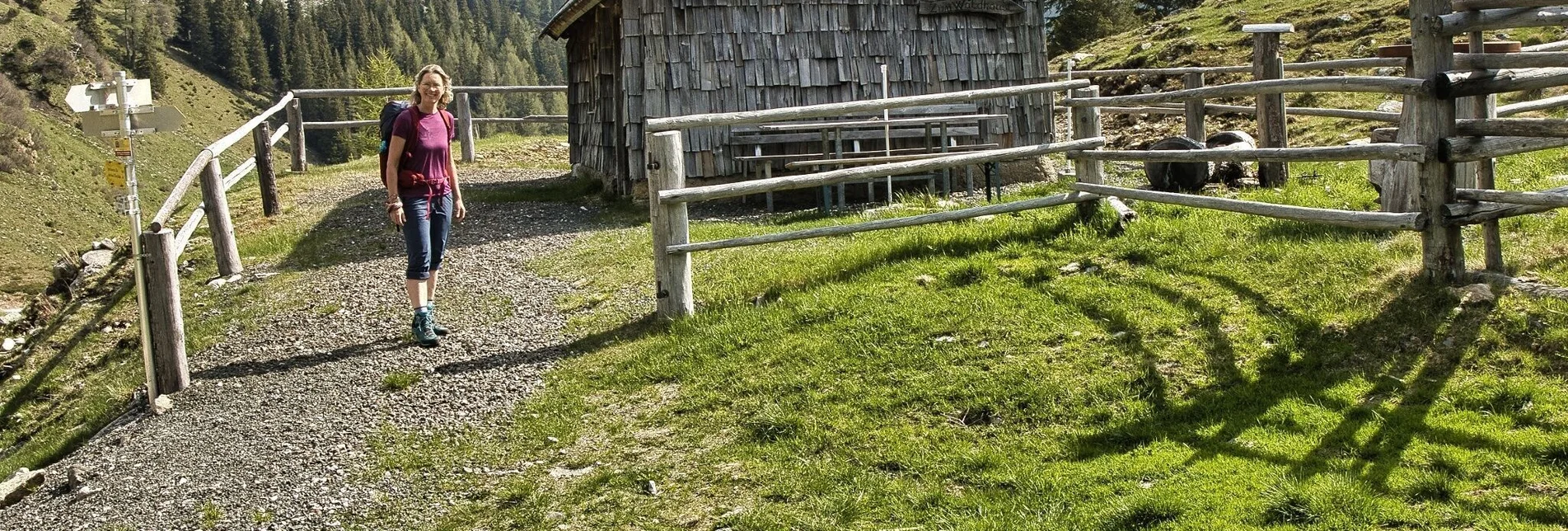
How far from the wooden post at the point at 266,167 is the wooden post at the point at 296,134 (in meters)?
3.68

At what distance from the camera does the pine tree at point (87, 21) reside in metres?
115

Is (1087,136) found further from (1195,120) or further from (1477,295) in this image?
(1477,295)

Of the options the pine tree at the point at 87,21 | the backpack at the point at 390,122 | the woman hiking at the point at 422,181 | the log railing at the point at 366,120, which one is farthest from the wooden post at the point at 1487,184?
the pine tree at the point at 87,21

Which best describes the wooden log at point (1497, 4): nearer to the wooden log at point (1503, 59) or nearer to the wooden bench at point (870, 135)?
the wooden log at point (1503, 59)

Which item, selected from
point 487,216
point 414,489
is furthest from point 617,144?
point 414,489

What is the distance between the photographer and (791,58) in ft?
49.2

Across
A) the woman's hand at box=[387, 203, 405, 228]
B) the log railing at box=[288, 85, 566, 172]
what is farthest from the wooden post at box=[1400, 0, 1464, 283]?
the log railing at box=[288, 85, 566, 172]

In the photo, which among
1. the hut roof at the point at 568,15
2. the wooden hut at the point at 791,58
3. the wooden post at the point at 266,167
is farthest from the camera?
the hut roof at the point at 568,15

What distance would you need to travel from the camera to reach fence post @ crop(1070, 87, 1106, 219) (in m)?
8.81

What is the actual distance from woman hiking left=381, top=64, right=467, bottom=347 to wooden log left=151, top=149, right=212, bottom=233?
1857 mm

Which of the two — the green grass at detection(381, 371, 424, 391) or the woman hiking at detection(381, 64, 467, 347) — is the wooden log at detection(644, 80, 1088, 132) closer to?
the woman hiking at detection(381, 64, 467, 347)

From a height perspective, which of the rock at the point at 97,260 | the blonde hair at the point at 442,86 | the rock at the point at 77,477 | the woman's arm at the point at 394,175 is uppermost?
the blonde hair at the point at 442,86

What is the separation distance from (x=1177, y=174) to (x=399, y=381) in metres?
6.55

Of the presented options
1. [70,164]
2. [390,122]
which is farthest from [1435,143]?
[70,164]
